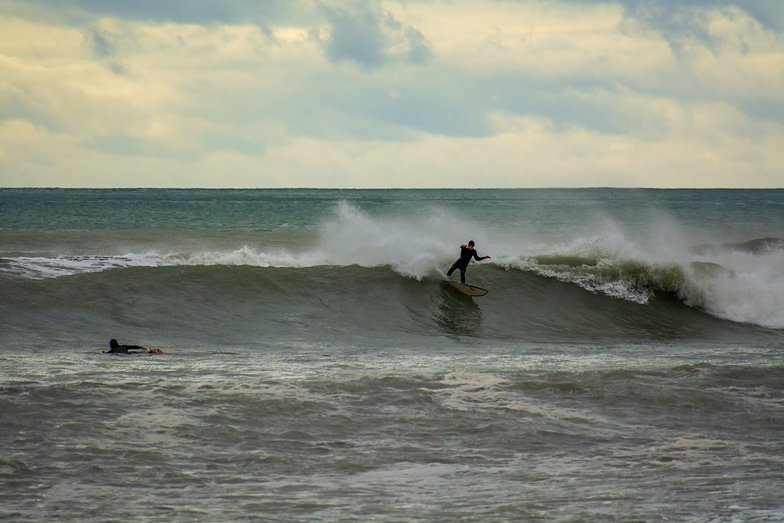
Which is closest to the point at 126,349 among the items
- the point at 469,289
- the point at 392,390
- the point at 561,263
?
the point at 392,390

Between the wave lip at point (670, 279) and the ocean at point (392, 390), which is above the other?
the wave lip at point (670, 279)

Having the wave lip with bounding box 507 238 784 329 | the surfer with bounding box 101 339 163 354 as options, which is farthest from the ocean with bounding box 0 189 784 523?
the surfer with bounding box 101 339 163 354

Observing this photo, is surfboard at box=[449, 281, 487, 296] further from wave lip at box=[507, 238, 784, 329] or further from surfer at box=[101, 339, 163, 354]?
surfer at box=[101, 339, 163, 354]

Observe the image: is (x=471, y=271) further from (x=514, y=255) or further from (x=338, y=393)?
(x=338, y=393)

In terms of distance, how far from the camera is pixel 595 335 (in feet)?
44.8

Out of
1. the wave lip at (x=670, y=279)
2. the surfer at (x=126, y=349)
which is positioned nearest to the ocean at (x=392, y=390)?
the wave lip at (x=670, y=279)

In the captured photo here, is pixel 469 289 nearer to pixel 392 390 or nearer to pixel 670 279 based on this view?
pixel 670 279

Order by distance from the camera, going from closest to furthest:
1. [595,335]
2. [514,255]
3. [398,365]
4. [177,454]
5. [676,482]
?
[676,482] < [177,454] < [398,365] < [595,335] < [514,255]

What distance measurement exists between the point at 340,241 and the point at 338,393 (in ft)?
41.0

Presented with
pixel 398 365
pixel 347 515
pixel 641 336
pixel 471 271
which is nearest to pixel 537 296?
pixel 471 271

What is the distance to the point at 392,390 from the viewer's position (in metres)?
7.77

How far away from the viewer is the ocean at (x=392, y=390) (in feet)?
15.8

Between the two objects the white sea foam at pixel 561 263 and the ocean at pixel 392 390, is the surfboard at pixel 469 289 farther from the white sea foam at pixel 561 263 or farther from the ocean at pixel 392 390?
the white sea foam at pixel 561 263

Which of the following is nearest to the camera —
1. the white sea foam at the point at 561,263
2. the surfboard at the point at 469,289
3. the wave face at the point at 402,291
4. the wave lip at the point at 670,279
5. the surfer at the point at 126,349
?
the surfer at the point at 126,349
